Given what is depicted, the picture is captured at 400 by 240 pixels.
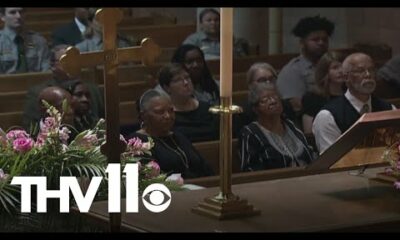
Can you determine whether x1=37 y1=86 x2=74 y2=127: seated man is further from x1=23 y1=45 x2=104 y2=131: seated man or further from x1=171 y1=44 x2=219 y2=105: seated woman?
x1=171 y1=44 x2=219 y2=105: seated woman

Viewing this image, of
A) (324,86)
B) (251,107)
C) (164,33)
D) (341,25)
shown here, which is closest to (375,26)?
(341,25)

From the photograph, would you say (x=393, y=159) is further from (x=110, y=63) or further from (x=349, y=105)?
(x=349, y=105)

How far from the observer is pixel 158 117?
606 centimetres

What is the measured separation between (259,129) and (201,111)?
68 centimetres

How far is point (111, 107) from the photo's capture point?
3.13 meters

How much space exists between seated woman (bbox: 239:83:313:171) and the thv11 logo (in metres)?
2.70

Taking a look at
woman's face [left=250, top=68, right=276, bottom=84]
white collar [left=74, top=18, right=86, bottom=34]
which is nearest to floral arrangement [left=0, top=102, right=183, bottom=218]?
woman's face [left=250, top=68, right=276, bottom=84]

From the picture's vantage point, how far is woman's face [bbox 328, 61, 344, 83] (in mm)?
7520

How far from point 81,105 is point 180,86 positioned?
594 mm

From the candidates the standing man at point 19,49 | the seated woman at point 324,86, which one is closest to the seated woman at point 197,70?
the seated woman at point 324,86

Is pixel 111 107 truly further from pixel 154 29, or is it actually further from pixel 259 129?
pixel 154 29

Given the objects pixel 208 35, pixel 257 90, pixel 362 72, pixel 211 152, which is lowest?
pixel 211 152
